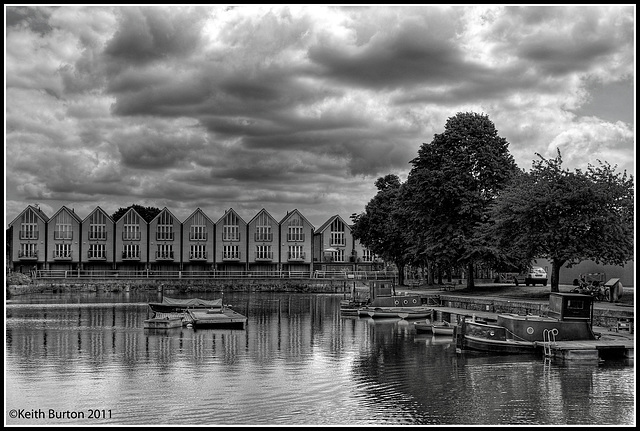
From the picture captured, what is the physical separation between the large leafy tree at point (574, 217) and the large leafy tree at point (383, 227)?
37.1 m

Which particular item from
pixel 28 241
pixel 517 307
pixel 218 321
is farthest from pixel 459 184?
pixel 28 241

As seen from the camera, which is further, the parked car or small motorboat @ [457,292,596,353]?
the parked car

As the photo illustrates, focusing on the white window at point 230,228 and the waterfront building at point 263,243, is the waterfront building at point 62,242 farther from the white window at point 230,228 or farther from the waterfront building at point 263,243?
the waterfront building at point 263,243

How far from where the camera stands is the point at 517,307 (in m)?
56.0

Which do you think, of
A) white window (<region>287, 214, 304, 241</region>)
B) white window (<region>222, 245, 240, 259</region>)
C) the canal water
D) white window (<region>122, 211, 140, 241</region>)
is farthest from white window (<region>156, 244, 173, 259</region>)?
the canal water

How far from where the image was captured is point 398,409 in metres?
24.9

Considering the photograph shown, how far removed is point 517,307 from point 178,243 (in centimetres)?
8185

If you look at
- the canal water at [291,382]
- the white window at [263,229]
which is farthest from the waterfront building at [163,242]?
the canal water at [291,382]

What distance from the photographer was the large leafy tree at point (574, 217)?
54.3m

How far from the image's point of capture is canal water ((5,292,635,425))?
24062mm

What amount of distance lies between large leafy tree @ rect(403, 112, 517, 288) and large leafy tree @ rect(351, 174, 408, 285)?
73.2ft

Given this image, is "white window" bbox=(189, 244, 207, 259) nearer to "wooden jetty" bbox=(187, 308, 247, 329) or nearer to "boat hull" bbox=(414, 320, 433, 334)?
"wooden jetty" bbox=(187, 308, 247, 329)

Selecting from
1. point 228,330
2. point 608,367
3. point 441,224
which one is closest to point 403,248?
point 441,224

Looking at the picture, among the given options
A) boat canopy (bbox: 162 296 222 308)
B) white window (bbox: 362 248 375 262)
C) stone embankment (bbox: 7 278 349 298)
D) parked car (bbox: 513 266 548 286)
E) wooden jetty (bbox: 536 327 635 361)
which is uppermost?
white window (bbox: 362 248 375 262)
